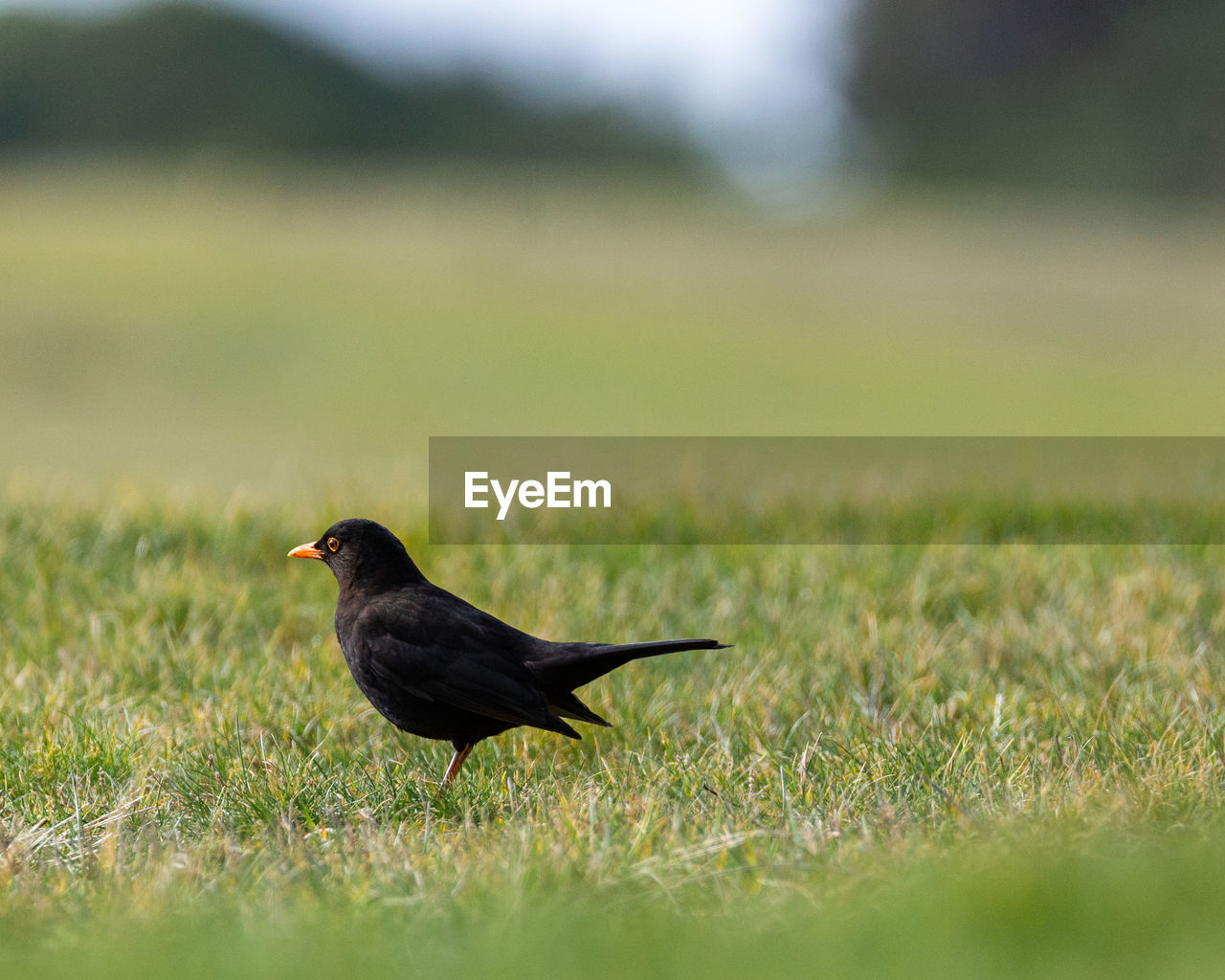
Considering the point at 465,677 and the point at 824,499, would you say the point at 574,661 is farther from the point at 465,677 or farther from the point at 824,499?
the point at 824,499

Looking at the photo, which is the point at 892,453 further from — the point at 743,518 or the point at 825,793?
the point at 825,793

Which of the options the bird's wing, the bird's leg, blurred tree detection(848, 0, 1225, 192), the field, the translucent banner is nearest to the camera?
the field

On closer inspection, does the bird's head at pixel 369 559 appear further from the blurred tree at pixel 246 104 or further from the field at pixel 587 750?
the blurred tree at pixel 246 104

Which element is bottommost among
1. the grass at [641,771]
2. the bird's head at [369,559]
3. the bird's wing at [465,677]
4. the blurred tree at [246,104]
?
the grass at [641,771]

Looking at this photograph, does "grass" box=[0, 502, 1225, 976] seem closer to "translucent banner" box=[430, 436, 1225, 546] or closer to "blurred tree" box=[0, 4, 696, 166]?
"translucent banner" box=[430, 436, 1225, 546]

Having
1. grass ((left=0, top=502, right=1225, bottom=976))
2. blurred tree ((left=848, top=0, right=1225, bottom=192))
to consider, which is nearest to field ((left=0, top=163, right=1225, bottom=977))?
grass ((left=0, top=502, right=1225, bottom=976))

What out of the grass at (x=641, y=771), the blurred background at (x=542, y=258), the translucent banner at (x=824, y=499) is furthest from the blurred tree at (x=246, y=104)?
the grass at (x=641, y=771)
